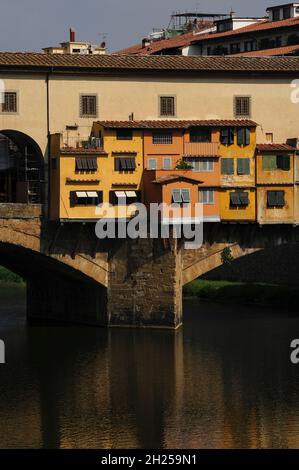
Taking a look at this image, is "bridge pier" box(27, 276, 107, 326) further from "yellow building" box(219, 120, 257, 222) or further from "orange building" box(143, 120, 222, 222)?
"yellow building" box(219, 120, 257, 222)

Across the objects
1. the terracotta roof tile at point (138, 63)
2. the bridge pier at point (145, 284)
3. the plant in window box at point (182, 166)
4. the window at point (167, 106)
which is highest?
the terracotta roof tile at point (138, 63)

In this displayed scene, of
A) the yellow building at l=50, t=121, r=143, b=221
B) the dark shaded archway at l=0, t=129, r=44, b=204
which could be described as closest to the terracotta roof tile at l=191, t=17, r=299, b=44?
the dark shaded archway at l=0, t=129, r=44, b=204

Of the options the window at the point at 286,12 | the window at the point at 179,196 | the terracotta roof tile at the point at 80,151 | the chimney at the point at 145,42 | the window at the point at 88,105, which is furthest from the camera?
the chimney at the point at 145,42

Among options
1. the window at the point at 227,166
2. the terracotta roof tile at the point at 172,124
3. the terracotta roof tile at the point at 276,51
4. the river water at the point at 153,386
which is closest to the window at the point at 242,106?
the terracotta roof tile at the point at 172,124

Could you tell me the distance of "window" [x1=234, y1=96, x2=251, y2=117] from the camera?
80.6 m

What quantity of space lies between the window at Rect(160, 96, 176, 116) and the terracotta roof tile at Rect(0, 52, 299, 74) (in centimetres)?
137

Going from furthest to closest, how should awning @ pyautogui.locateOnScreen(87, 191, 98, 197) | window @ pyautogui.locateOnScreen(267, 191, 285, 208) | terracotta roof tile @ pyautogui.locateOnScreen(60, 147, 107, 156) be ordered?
window @ pyautogui.locateOnScreen(267, 191, 285, 208), awning @ pyautogui.locateOnScreen(87, 191, 98, 197), terracotta roof tile @ pyautogui.locateOnScreen(60, 147, 107, 156)

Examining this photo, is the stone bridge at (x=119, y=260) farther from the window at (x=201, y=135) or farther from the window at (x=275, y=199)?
the window at (x=201, y=135)

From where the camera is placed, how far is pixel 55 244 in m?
77.3

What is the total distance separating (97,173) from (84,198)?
4.39 feet

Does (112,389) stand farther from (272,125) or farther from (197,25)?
(197,25)

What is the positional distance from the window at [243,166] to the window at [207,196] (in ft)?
5.83

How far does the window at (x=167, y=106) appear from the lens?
260 ft
